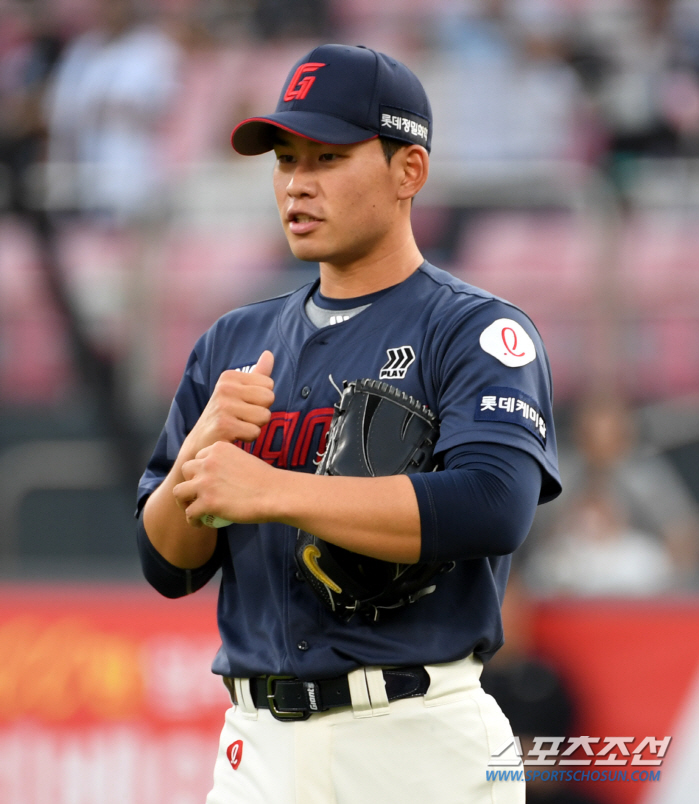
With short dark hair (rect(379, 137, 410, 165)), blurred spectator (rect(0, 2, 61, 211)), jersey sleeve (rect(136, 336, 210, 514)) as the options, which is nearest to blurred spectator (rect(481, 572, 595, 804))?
jersey sleeve (rect(136, 336, 210, 514))

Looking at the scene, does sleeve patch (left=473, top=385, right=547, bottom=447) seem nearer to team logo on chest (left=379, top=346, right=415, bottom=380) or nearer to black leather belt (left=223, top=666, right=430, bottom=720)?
team logo on chest (left=379, top=346, right=415, bottom=380)

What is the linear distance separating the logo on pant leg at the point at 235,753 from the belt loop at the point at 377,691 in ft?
1.02

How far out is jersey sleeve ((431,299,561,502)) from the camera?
2.04m

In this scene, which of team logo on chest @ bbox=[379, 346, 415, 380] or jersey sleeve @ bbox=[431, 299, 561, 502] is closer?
jersey sleeve @ bbox=[431, 299, 561, 502]

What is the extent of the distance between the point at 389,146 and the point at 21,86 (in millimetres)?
6972

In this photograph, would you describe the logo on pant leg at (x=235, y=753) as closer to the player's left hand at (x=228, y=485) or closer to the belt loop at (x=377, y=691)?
the belt loop at (x=377, y=691)

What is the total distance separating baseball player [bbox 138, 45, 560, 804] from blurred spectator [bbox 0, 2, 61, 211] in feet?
18.8

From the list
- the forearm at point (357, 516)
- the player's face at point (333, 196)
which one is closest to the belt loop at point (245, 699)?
the forearm at point (357, 516)

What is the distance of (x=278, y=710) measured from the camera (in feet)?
7.11

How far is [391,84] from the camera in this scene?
2262mm

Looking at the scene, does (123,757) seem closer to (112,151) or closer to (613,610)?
(613,610)

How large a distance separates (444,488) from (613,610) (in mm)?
3252

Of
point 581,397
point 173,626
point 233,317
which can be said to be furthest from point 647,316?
point 233,317

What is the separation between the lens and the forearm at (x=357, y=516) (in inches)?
76.8
